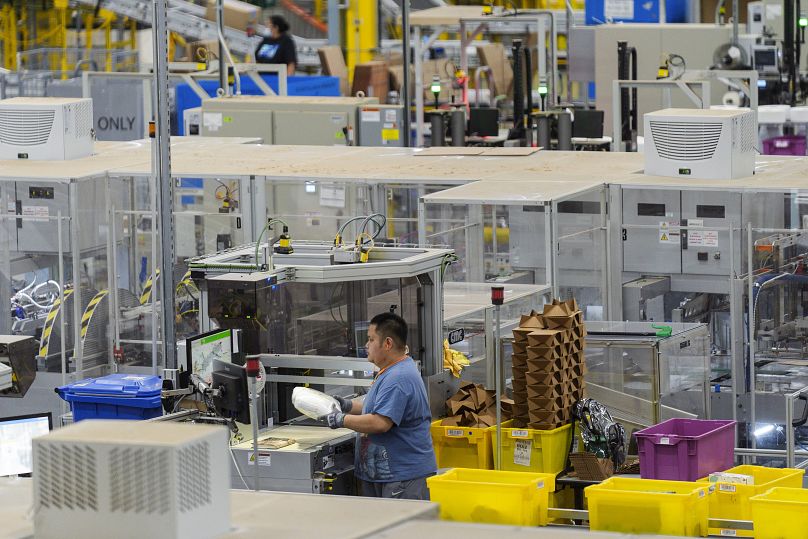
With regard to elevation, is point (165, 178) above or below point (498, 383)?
above

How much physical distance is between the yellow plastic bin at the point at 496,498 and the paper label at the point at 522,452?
107 cm

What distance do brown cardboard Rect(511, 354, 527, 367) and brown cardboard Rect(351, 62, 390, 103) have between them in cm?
1422

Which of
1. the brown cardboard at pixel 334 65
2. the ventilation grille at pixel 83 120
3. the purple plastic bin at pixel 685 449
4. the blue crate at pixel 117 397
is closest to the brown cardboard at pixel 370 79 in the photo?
the brown cardboard at pixel 334 65

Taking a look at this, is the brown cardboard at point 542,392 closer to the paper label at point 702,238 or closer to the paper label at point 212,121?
the paper label at point 702,238

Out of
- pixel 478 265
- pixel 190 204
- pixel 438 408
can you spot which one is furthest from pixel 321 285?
pixel 190 204

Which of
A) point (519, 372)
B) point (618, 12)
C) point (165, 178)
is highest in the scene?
point (618, 12)

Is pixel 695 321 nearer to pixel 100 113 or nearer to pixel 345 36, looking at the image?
pixel 100 113

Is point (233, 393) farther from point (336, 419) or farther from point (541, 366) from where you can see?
point (541, 366)

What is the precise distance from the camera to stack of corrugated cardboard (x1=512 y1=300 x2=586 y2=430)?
25.8ft

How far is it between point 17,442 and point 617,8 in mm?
16703

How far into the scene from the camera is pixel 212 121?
51.4 feet

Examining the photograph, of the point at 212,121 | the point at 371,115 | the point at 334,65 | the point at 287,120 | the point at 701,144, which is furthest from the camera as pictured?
the point at 334,65

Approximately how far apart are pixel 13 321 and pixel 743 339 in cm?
495

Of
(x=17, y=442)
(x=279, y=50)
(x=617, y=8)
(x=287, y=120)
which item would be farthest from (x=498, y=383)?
(x=617, y=8)
